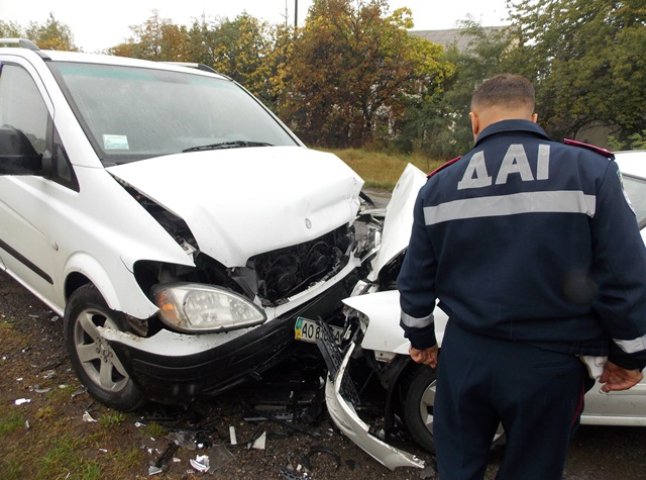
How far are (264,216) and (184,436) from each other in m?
1.21

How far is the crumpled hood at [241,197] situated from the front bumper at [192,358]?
0.37m

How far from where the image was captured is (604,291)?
4.40 ft

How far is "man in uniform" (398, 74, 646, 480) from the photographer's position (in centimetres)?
132

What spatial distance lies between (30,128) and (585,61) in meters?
13.4

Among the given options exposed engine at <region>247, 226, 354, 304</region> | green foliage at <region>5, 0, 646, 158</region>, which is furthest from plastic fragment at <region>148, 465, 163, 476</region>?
green foliage at <region>5, 0, 646, 158</region>

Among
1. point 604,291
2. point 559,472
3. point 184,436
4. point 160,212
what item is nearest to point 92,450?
point 184,436

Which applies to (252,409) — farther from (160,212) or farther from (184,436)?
(160,212)

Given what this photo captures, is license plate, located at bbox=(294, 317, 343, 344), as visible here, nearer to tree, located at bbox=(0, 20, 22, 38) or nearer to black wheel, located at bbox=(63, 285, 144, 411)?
black wheel, located at bbox=(63, 285, 144, 411)

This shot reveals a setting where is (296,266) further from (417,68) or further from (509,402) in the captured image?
(417,68)

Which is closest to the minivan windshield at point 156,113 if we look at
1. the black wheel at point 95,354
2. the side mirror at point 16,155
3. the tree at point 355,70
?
the side mirror at point 16,155

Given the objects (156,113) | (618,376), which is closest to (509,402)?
(618,376)

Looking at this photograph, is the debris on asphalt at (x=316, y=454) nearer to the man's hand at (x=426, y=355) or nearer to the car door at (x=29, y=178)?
the man's hand at (x=426, y=355)

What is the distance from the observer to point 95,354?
8.43 ft

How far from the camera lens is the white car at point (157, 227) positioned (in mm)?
2143
